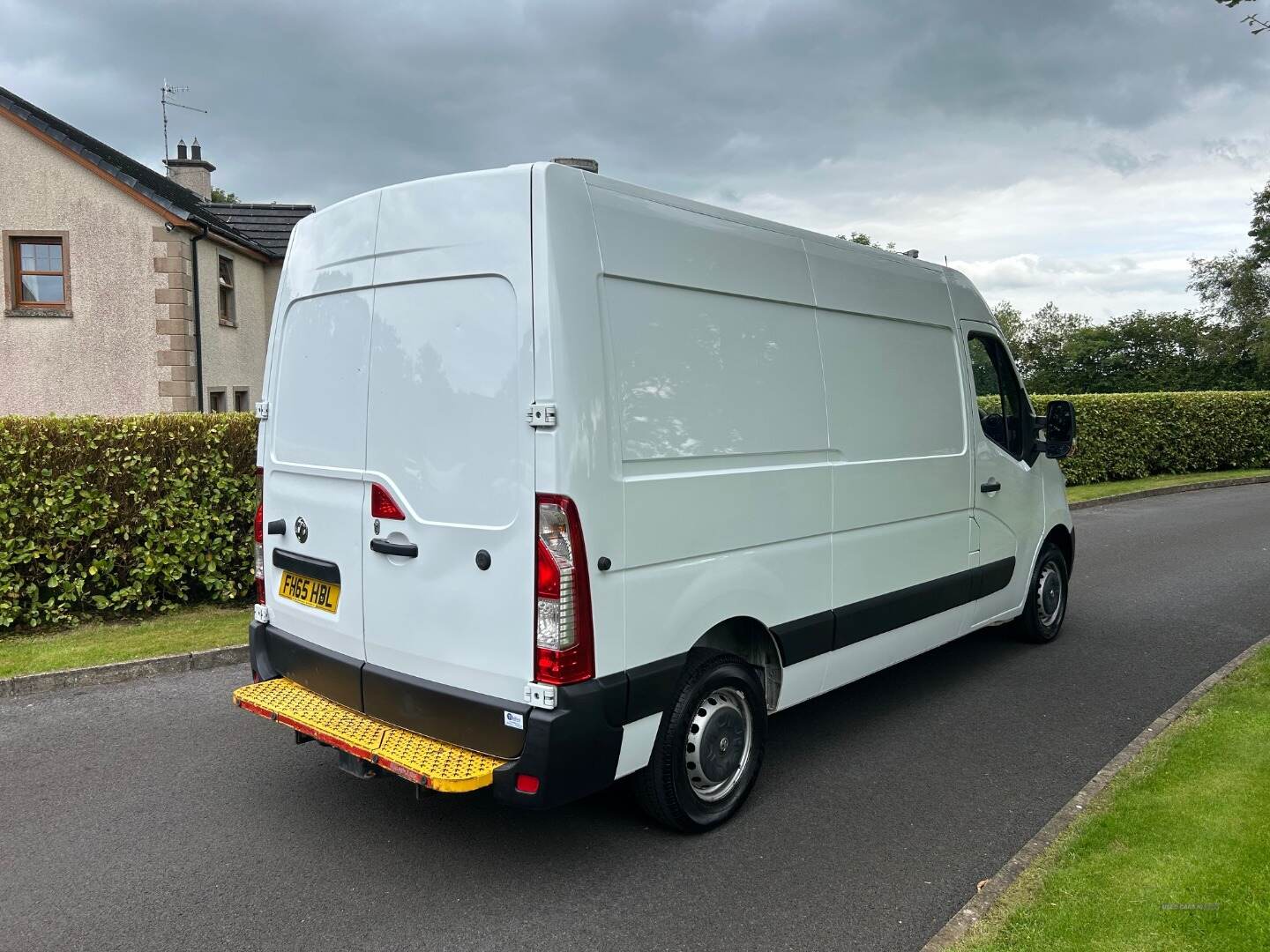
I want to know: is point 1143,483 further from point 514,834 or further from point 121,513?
point 514,834

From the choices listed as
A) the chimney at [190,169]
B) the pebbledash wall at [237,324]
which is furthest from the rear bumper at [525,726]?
the chimney at [190,169]

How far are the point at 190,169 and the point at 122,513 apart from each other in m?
24.3

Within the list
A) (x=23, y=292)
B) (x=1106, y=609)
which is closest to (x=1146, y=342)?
(x=1106, y=609)

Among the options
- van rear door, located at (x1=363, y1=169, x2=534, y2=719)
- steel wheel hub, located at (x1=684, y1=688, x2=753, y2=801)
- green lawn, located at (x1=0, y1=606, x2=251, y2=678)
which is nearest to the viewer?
van rear door, located at (x1=363, y1=169, x2=534, y2=719)

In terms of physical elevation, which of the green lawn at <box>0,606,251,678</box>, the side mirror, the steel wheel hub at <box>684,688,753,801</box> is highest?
the side mirror

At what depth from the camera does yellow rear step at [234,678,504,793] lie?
348 cm

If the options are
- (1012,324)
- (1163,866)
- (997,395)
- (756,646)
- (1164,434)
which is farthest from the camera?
(1012,324)

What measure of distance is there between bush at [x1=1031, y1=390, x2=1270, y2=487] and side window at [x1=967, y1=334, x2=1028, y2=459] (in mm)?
11307

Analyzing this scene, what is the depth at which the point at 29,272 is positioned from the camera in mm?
18312

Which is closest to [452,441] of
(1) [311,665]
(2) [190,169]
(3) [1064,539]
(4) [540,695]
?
(4) [540,695]

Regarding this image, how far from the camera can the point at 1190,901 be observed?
3369mm

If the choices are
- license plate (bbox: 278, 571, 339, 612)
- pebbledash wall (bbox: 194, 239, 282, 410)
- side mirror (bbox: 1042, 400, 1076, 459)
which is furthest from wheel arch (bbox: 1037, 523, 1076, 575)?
pebbledash wall (bbox: 194, 239, 282, 410)

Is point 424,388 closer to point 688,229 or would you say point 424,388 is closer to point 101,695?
point 688,229

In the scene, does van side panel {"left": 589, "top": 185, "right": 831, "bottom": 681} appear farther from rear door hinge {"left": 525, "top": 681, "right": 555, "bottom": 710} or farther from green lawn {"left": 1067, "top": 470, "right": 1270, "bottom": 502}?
green lawn {"left": 1067, "top": 470, "right": 1270, "bottom": 502}
